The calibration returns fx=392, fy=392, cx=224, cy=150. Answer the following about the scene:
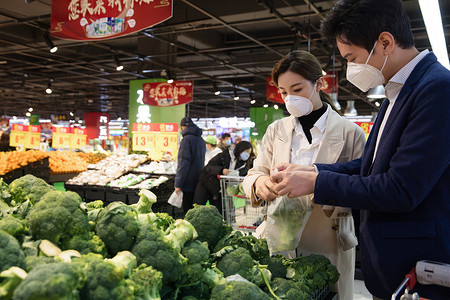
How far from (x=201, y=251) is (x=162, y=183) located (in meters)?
5.29

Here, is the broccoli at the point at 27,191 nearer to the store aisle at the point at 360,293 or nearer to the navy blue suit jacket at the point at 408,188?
the navy blue suit jacket at the point at 408,188

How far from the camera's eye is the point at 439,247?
3.94 feet

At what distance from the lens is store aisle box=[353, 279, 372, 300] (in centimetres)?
379

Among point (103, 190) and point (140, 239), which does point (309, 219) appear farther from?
point (103, 190)

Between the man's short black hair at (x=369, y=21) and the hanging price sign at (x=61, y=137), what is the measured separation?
12.8m

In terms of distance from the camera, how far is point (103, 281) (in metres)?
0.99

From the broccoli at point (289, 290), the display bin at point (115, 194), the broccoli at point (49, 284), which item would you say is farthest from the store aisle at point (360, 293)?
the display bin at point (115, 194)

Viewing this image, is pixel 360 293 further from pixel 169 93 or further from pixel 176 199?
pixel 169 93

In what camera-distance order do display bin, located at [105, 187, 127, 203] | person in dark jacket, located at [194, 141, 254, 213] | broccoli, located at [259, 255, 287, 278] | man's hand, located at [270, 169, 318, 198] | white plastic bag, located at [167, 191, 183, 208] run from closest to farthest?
man's hand, located at [270, 169, 318, 198] → broccoli, located at [259, 255, 287, 278] → person in dark jacket, located at [194, 141, 254, 213] → white plastic bag, located at [167, 191, 183, 208] → display bin, located at [105, 187, 127, 203]

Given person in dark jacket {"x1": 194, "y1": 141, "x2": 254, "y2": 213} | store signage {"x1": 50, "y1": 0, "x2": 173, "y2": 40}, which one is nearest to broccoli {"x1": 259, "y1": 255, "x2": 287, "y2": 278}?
store signage {"x1": 50, "y1": 0, "x2": 173, "y2": 40}

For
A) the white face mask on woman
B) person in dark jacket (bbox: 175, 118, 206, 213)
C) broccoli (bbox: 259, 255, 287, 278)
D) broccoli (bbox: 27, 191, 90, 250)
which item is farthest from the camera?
person in dark jacket (bbox: 175, 118, 206, 213)

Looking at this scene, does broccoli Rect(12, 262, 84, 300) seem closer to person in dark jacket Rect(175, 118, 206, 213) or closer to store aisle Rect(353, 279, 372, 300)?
store aisle Rect(353, 279, 372, 300)

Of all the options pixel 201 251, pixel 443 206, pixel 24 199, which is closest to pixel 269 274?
pixel 201 251

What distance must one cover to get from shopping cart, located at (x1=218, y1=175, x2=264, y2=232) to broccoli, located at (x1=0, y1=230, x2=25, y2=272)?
7.55 feet
